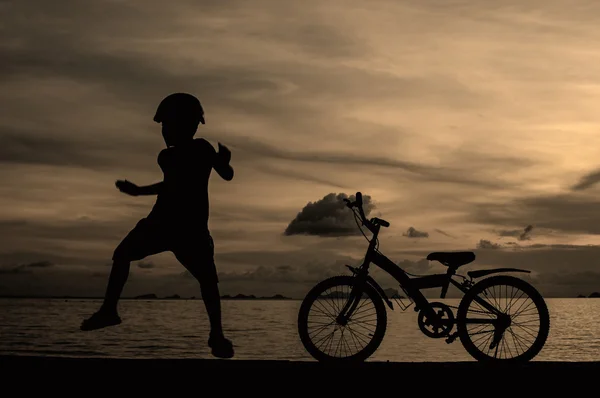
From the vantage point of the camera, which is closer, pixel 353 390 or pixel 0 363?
pixel 353 390

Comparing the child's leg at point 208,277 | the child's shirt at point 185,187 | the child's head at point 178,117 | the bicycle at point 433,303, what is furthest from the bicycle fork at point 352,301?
the child's head at point 178,117

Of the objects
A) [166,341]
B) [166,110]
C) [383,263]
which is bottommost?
[166,341]

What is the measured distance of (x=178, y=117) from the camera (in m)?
8.20

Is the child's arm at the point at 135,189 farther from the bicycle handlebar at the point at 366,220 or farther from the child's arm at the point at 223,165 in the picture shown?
the bicycle handlebar at the point at 366,220

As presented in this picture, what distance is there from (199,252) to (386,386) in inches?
94.7

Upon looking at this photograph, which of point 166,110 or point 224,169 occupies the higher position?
point 166,110

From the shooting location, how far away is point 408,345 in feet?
231

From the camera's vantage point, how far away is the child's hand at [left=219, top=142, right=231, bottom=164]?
8109 millimetres

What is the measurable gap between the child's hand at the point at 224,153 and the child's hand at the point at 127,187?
0.94 m

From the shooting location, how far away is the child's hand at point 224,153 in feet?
26.6

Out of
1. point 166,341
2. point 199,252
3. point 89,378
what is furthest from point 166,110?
point 166,341

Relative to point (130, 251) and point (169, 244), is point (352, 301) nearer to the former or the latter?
point (169, 244)

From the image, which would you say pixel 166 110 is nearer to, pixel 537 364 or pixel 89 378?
pixel 89 378

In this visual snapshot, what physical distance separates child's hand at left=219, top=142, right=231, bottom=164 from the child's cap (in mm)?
443
